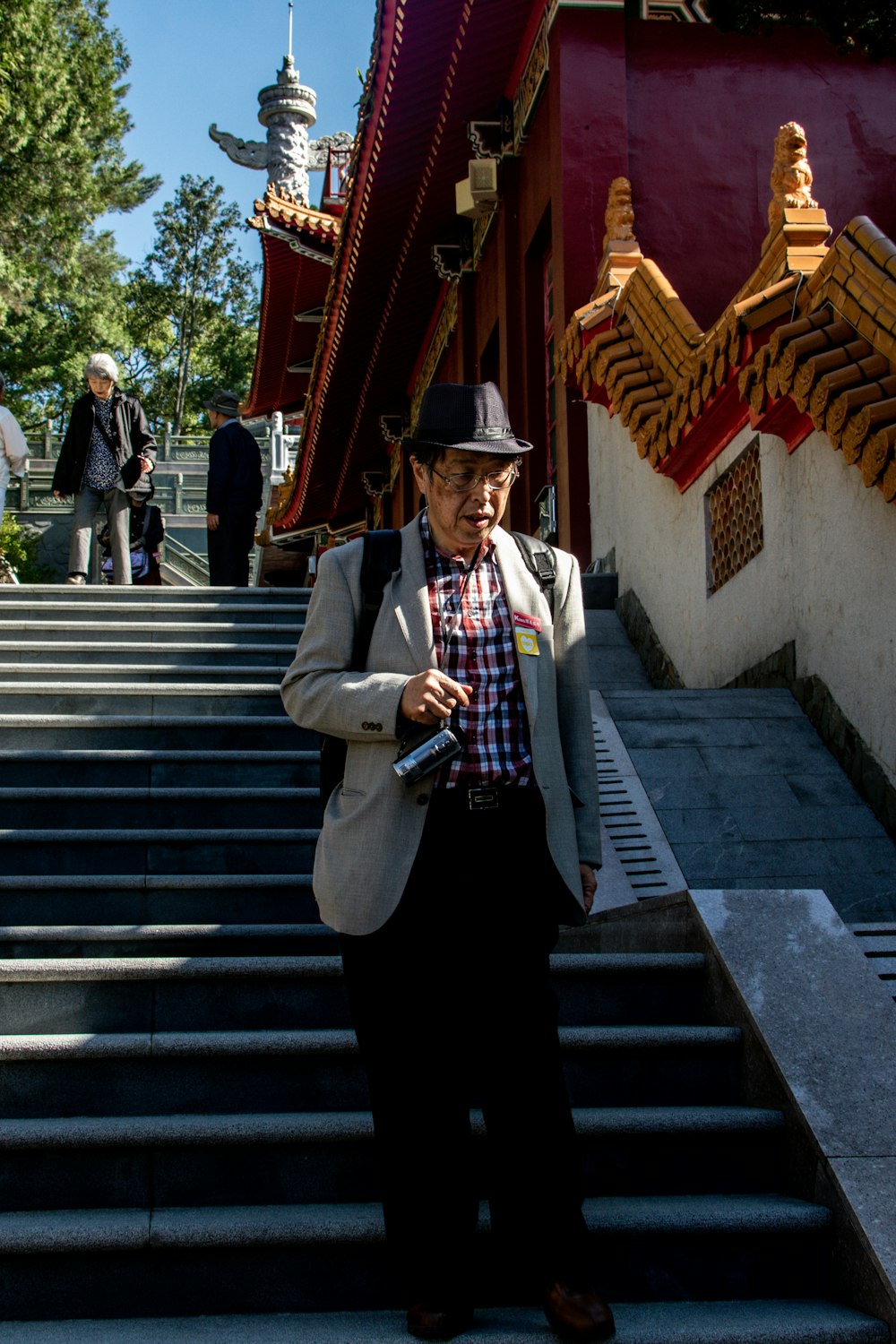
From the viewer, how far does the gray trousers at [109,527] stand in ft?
32.4

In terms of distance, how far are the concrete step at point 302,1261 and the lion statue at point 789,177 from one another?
4.39 meters

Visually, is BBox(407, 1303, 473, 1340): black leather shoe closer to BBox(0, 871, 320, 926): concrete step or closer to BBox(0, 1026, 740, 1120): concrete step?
BBox(0, 1026, 740, 1120): concrete step

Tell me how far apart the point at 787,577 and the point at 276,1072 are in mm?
3513

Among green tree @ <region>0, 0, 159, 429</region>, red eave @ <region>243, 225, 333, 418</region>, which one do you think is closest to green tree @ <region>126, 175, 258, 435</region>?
green tree @ <region>0, 0, 159, 429</region>

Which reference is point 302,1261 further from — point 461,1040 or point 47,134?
point 47,134

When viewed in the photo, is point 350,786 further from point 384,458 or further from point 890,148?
point 384,458

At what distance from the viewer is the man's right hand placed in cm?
291

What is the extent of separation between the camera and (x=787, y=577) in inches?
251

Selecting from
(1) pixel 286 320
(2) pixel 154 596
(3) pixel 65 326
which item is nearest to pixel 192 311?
(3) pixel 65 326

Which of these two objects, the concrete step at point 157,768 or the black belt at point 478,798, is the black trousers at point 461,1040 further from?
the concrete step at point 157,768

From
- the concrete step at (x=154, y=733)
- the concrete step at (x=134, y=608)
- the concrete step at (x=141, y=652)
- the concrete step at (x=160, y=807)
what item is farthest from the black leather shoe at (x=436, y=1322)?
the concrete step at (x=134, y=608)

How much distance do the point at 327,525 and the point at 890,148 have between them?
15.8m

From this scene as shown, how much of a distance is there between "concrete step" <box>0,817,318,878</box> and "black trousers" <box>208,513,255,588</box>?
5.82 meters

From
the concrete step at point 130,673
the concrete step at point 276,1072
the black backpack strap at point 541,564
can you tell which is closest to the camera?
the black backpack strap at point 541,564
